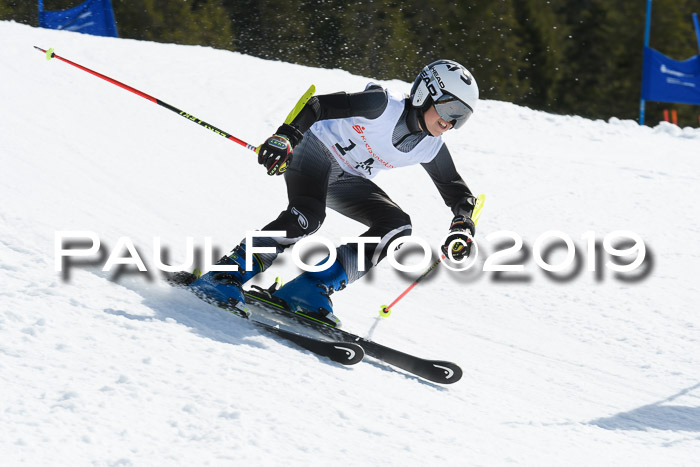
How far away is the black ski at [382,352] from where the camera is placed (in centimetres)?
377

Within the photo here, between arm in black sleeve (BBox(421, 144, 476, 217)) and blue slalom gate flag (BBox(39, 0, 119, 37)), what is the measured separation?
1123 cm

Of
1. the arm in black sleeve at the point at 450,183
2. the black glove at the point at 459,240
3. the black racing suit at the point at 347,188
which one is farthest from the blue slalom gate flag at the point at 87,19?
the black glove at the point at 459,240

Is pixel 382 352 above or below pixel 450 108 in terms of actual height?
below

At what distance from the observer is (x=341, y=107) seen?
12.8 ft

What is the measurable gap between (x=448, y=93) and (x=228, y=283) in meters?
1.46

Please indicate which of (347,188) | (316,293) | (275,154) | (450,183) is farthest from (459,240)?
(275,154)

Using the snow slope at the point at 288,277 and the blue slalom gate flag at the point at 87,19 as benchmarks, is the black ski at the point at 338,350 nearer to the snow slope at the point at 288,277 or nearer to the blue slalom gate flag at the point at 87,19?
the snow slope at the point at 288,277

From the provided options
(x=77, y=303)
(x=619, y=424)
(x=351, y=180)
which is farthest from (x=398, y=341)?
(x=77, y=303)

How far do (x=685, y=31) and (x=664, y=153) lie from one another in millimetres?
24755

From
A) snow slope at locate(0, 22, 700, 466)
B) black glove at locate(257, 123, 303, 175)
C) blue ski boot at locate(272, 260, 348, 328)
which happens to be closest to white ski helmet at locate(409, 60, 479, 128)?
black glove at locate(257, 123, 303, 175)

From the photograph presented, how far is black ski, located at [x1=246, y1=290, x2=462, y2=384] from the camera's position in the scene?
377 cm

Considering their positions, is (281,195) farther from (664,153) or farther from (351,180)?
(664,153)

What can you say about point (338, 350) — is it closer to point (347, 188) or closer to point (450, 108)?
point (347, 188)

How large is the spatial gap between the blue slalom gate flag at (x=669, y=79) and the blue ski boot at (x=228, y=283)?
10133 millimetres
